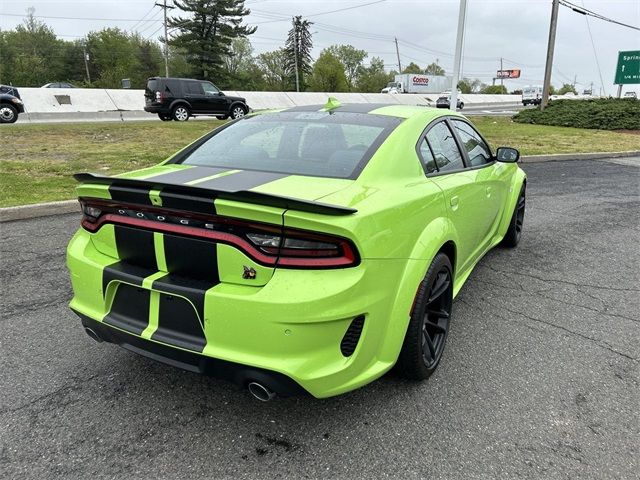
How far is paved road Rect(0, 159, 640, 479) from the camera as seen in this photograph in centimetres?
210

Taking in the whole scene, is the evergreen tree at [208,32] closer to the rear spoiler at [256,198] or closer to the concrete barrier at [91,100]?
the concrete barrier at [91,100]

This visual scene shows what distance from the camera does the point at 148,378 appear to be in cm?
270

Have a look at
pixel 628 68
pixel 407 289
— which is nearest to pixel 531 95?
pixel 628 68

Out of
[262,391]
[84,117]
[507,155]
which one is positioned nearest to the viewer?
[262,391]

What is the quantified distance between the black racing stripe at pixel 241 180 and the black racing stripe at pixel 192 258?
0.85 feet

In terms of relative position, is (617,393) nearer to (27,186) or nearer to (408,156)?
(408,156)

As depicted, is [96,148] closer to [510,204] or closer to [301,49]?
[510,204]

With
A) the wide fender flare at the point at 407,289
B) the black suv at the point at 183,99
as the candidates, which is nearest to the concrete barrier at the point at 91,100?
the black suv at the point at 183,99

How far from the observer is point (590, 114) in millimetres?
21531

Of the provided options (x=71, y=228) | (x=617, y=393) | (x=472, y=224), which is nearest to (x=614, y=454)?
(x=617, y=393)

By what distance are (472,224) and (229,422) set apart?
84.3 inches

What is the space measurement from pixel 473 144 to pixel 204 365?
2953 mm

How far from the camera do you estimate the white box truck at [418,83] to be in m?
61.7

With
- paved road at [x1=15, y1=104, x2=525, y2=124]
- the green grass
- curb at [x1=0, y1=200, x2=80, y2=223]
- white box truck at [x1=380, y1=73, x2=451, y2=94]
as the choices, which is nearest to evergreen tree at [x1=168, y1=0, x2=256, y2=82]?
white box truck at [x1=380, y1=73, x2=451, y2=94]
